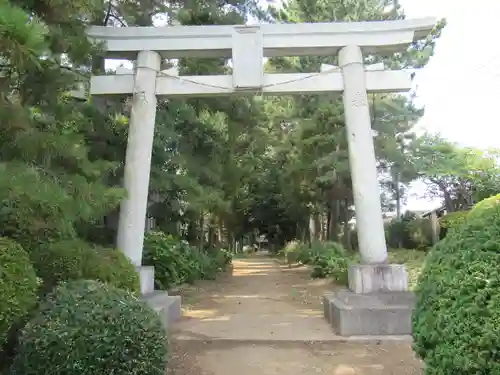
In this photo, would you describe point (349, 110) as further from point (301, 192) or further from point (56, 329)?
point (301, 192)

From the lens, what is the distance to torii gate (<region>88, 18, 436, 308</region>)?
7605mm

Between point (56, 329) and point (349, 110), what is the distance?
18.8 ft

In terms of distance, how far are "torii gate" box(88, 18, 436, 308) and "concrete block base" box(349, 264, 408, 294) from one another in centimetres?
55

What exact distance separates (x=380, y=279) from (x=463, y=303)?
167 inches

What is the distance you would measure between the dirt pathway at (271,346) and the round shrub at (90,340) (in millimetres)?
1433

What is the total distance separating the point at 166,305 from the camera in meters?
6.89

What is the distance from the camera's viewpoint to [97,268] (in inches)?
193

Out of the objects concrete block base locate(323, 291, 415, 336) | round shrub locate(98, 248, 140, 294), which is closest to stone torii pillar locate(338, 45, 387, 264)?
concrete block base locate(323, 291, 415, 336)

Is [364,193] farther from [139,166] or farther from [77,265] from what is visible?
[77,265]

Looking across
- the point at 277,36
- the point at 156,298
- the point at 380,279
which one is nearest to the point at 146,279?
the point at 156,298

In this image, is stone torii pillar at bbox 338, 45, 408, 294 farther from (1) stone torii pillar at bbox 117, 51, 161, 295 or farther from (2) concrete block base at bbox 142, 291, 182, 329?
(1) stone torii pillar at bbox 117, 51, 161, 295

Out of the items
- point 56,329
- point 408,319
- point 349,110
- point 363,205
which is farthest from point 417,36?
point 56,329

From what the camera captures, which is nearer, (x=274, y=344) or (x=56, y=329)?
(x=56, y=329)

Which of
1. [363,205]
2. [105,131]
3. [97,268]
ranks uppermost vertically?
[105,131]
